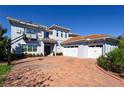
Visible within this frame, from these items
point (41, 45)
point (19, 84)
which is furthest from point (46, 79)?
point (41, 45)

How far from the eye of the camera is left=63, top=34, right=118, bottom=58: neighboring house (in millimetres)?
20984

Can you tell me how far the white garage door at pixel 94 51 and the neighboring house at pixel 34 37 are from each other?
7.82 m

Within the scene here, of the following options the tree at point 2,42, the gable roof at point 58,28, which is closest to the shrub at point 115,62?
the tree at point 2,42

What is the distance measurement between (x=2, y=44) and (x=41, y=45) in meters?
8.88

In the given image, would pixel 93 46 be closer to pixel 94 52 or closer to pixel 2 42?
pixel 94 52

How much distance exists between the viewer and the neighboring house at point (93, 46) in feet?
68.8

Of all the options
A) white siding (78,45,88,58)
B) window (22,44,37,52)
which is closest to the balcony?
window (22,44,37,52)

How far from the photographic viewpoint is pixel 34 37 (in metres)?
Result: 25.3

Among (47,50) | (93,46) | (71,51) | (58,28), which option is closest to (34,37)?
(47,50)

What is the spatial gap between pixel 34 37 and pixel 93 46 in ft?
31.6

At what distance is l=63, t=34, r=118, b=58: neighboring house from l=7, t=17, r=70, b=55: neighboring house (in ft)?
12.7

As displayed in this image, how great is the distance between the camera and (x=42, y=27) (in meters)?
26.9

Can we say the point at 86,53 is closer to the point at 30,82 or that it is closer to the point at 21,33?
the point at 21,33

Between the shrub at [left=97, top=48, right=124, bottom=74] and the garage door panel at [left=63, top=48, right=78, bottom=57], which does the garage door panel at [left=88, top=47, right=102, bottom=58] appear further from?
the shrub at [left=97, top=48, right=124, bottom=74]
